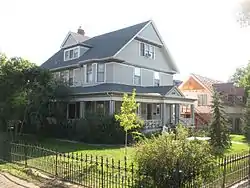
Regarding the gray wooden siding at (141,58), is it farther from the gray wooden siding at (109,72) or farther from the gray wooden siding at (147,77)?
the gray wooden siding at (109,72)

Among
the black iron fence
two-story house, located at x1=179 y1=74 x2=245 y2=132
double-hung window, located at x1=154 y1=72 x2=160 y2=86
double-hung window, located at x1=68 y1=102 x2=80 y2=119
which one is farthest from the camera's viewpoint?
two-story house, located at x1=179 y1=74 x2=245 y2=132

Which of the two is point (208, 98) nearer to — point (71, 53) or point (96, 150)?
point (71, 53)

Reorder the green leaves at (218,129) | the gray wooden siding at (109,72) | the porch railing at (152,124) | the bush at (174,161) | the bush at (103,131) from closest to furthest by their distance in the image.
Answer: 1. the bush at (174,161)
2. the bush at (103,131)
3. the green leaves at (218,129)
4. the porch railing at (152,124)
5. the gray wooden siding at (109,72)

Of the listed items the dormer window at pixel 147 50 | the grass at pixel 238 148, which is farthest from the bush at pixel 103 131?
the dormer window at pixel 147 50

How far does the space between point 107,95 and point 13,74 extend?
6905 millimetres

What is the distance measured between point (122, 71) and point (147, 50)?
4.35 meters

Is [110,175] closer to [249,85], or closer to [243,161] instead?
[243,161]

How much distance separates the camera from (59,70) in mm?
32875

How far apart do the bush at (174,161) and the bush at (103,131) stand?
1382 centimetres

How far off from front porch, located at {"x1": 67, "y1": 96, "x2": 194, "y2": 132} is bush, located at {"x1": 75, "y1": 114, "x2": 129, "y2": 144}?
1066 mm

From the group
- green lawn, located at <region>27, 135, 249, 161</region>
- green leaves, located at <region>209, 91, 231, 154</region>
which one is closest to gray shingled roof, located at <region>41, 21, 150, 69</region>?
green leaves, located at <region>209, 91, 231, 154</region>

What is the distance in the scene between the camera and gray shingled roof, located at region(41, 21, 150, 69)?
2856 cm

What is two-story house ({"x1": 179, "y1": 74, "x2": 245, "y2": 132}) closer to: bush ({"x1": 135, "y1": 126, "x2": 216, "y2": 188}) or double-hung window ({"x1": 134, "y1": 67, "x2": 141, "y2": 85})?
double-hung window ({"x1": 134, "y1": 67, "x2": 141, "y2": 85})

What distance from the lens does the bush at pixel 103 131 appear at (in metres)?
22.0
